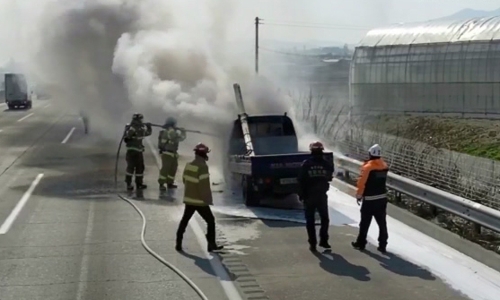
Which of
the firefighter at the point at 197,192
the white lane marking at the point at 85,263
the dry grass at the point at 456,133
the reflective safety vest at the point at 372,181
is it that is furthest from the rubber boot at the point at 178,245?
the dry grass at the point at 456,133

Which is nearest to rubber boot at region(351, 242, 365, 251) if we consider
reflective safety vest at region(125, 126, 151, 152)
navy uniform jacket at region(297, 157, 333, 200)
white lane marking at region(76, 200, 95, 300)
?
navy uniform jacket at region(297, 157, 333, 200)

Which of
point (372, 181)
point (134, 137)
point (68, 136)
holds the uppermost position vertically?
point (134, 137)

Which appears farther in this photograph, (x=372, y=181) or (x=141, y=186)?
(x=141, y=186)

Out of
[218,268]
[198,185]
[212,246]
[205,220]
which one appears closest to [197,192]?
[198,185]

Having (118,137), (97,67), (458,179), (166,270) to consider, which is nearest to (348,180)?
(458,179)

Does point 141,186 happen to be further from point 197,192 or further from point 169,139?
point 197,192

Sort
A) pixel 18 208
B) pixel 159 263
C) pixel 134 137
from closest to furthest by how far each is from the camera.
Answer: pixel 159 263 → pixel 18 208 → pixel 134 137

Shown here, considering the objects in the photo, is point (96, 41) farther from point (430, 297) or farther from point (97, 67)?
point (430, 297)

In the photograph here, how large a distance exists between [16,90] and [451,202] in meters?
53.1

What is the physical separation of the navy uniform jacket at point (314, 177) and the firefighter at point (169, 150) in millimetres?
6403

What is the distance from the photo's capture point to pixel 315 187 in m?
10.6

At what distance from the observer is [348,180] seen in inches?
664

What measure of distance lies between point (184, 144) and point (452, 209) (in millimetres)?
14973

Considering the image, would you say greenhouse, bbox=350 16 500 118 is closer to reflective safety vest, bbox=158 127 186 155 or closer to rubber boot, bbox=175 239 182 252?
reflective safety vest, bbox=158 127 186 155
